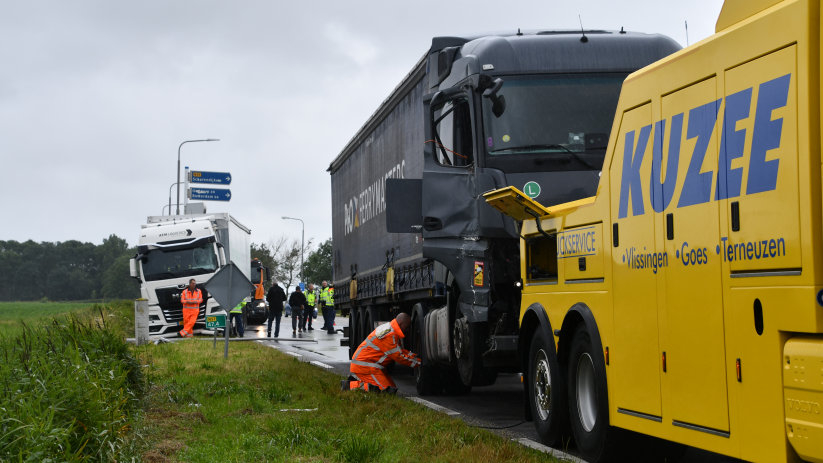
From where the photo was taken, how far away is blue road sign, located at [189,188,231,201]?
117 ft

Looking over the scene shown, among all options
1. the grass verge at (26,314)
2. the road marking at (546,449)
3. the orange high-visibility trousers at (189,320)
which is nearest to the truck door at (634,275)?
the road marking at (546,449)

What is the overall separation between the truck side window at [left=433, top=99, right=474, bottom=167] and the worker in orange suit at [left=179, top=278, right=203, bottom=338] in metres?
17.8

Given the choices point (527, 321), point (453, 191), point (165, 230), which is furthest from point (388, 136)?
point (165, 230)

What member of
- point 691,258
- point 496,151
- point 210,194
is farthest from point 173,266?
point 691,258

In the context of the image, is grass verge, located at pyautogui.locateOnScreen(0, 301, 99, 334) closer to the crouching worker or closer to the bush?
the bush

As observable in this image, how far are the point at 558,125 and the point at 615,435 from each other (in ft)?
13.2

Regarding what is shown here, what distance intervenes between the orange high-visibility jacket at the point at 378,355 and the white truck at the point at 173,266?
1794cm

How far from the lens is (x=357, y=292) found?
1945cm

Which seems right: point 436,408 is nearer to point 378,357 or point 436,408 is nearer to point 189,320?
point 378,357

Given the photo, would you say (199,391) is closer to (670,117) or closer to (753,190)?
(670,117)

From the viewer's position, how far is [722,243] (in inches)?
222

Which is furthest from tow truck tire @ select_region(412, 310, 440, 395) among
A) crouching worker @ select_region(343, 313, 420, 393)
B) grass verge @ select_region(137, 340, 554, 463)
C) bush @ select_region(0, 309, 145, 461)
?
bush @ select_region(0, 309, 145, 461)

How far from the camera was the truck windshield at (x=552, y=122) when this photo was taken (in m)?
10.5

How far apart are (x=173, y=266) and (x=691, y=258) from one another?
25.9 metres
